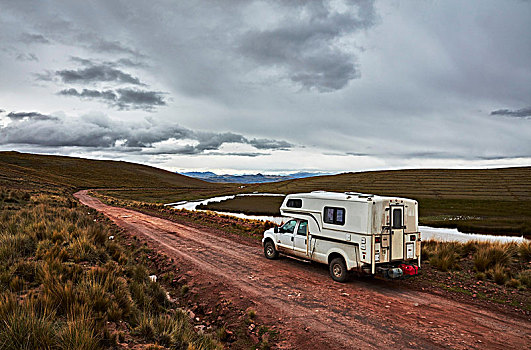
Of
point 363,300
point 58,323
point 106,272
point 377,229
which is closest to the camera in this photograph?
point 58,323

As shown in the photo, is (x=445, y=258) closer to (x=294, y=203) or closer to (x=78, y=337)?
(x=294, y=203)

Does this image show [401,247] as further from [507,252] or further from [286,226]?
[507,252]

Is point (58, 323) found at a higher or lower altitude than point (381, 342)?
higher

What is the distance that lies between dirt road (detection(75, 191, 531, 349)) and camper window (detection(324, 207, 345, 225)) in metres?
2.16

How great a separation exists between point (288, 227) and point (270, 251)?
1.78 meters

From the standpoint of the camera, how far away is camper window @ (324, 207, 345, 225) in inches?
456

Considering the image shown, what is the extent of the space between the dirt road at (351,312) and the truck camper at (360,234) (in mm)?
759

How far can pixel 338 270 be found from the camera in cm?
1165

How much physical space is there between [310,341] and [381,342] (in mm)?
1588

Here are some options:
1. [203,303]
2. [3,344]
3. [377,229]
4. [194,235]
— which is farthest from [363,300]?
[194,235]

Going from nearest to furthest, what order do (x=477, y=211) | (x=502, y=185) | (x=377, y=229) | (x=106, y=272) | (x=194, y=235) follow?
(x=106, y=272)
(x=377, y=229)
(x=194, y=235)
(x=477, y=211)
(x=502, y=185)

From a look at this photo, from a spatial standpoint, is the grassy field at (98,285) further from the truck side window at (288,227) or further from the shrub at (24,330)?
the truck side window at (288,227)

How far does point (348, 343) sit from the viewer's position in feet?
23.7

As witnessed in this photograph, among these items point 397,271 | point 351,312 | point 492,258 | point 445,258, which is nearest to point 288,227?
point 397,271
